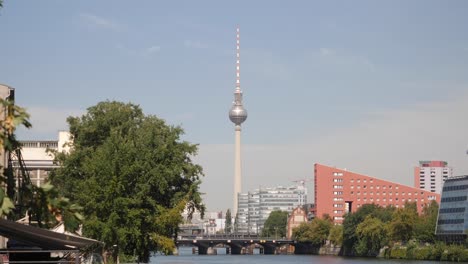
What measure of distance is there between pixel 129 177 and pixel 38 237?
79.2 feet

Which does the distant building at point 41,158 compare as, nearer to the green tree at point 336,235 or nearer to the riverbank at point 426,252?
the riverbank at point 426,252

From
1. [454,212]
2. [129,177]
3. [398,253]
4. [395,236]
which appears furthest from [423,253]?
[129,177]

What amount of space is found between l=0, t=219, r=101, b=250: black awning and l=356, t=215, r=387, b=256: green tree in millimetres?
126434

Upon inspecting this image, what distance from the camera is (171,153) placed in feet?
212

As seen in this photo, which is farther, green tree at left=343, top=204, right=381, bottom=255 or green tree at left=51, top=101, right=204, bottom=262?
green tree at left=343, top=204, right=381, bottom=255

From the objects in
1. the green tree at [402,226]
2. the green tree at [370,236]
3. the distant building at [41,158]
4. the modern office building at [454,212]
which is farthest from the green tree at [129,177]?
the green tree at [370,236]

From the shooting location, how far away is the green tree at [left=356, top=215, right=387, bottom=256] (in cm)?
15025

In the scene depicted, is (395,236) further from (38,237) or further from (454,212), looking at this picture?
(38,237)

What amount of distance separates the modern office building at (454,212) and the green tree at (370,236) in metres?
10.4

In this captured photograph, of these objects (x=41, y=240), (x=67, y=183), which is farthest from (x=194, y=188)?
(x=41, y=240)

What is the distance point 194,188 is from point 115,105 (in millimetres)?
8814

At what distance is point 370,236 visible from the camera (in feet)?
508

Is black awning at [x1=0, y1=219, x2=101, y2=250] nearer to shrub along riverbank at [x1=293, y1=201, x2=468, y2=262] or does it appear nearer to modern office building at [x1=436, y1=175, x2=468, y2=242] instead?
shrub along riverbank at [x1=293, y1=201, x2=468, y2=262]

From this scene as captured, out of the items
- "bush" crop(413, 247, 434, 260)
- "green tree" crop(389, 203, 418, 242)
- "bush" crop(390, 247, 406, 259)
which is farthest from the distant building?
"green tree" crop(389, 203, 418, 242)
